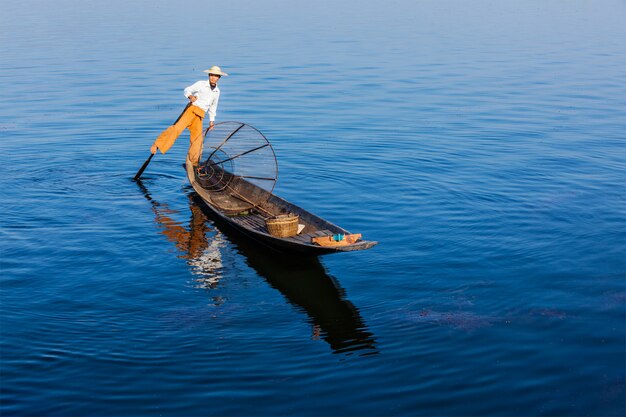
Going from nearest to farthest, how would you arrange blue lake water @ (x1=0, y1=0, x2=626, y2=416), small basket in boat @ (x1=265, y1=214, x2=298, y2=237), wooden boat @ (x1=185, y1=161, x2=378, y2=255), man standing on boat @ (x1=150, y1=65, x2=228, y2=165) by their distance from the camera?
blue lake water @ (x1=0, y1=0, x2=626, y2=416)
wooden boat @ (x1=185, y1=161, x2=378, y2=255)
small basket in boat @ (x1=265, y1=214, x2=298, y2=237)
man standing on boat @ (x1=150, y1=65, x2=228, y2=165)

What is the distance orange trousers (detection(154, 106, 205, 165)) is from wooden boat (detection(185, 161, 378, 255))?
377 mm

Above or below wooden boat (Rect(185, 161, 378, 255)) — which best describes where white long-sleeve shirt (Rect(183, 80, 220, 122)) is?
above

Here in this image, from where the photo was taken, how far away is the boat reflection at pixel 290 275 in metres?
10.1

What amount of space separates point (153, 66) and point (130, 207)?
17454 millimetres

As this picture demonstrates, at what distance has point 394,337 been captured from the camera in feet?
32.5

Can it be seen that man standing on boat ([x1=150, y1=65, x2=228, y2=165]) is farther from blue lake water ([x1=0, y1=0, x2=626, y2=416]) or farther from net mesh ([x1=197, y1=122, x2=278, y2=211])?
blue lake water ([x1=0, y1=0, x2=626, y2=416])

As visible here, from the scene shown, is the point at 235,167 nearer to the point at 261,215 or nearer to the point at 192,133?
the point at 192,133

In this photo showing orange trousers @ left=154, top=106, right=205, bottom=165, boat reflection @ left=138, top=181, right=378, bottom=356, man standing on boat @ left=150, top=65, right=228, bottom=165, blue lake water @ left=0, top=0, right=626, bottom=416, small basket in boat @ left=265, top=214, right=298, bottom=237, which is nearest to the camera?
blue lake water @ left=0, top=0, right=626, bottom=416

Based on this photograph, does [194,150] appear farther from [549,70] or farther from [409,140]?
[549,70]

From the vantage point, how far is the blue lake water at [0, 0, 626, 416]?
8828mm

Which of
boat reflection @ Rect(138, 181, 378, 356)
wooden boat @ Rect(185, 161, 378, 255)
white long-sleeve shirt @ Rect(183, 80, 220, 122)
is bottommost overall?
boat reflection @ Rect(138, 181, 378, 356)

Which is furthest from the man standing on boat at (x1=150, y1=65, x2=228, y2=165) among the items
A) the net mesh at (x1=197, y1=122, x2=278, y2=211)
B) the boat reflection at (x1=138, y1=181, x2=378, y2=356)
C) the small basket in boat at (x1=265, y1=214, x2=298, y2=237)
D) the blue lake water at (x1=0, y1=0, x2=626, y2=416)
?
the small basket in boat at (x1=265, y1=214, x2=298, y2=237)

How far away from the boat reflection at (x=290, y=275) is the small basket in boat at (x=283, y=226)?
0.52 metres

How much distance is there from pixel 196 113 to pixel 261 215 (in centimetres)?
298
